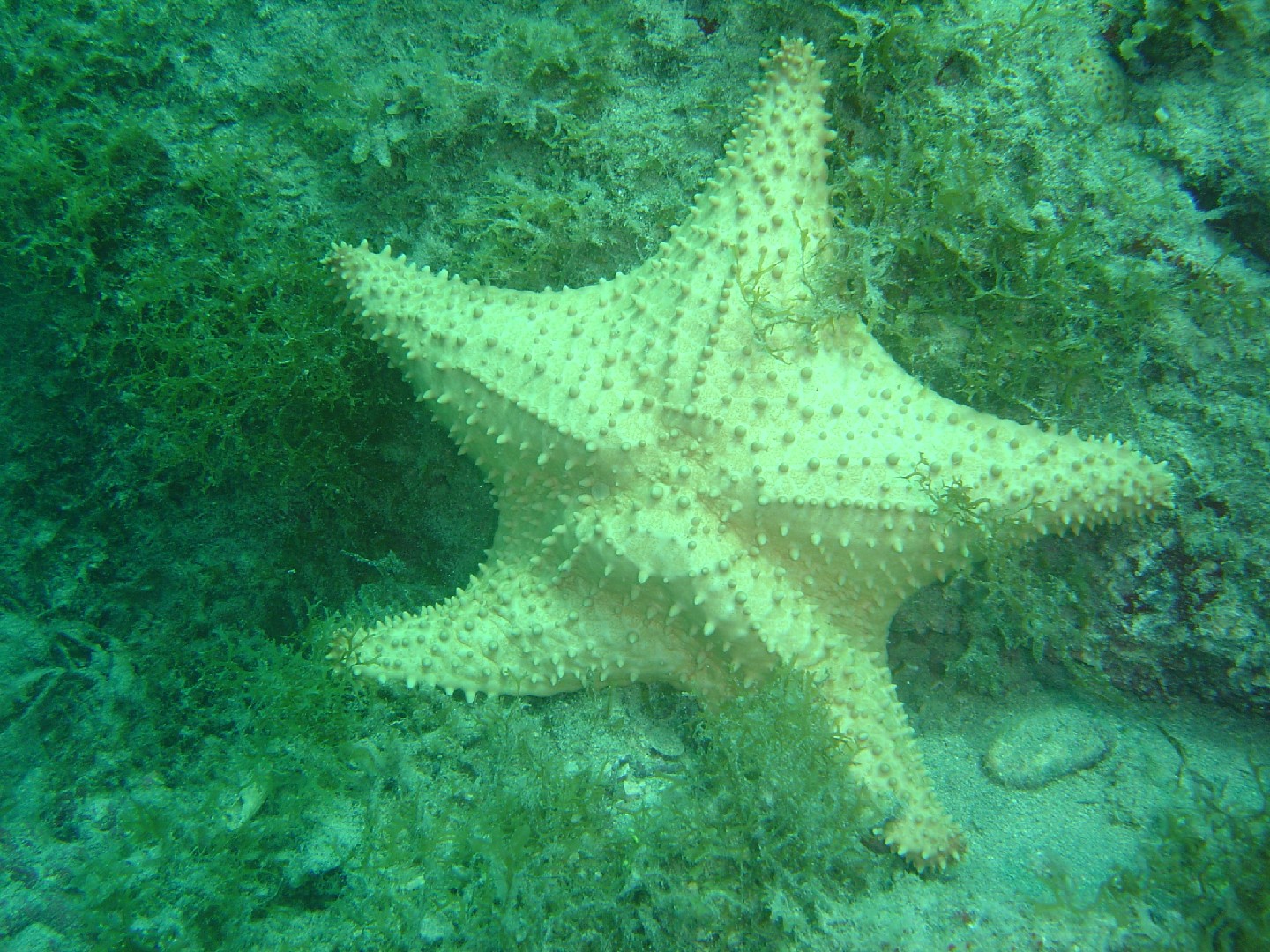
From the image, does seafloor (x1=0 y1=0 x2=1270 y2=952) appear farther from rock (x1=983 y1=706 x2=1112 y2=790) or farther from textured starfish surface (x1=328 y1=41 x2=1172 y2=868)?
textured starfish surface (x1=328 y1=41 x2=1172 y2=868)

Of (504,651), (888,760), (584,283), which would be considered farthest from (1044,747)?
(584,283)

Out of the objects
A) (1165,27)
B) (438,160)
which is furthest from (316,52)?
(1165,27)

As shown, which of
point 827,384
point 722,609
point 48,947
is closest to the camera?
point 722,609

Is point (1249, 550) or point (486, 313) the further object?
point (486, 313)

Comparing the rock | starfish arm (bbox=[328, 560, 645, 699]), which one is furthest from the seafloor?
starfish arm (bbox=[328, 560, 645, 699])

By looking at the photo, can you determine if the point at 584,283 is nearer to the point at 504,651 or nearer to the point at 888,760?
the point at 504,651

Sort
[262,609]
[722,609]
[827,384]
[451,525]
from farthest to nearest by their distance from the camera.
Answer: [262,609]
[451,525]
[827,384]
[722,609]

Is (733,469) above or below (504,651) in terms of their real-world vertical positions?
above

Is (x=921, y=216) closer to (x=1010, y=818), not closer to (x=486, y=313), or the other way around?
(x=486, y=313)
